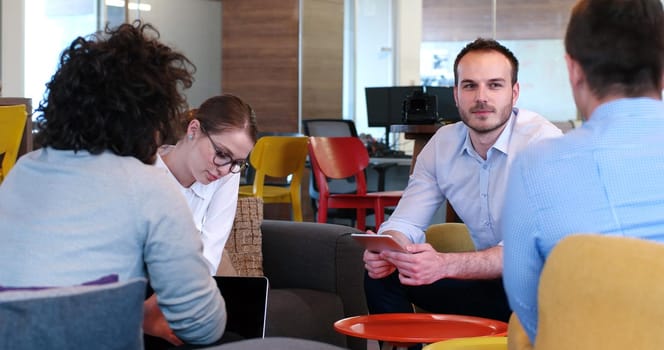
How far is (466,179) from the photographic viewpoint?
340cm

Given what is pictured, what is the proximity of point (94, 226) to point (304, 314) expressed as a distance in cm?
191

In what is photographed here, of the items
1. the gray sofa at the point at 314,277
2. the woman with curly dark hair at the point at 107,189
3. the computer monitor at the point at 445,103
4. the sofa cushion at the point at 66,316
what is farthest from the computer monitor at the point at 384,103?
the sofa cushion at the point at 66,316

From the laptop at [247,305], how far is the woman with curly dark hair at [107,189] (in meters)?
0.63

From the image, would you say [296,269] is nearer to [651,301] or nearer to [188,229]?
[188,229]

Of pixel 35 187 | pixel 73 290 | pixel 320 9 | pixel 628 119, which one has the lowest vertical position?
pixel 73 290

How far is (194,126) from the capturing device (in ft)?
9.93

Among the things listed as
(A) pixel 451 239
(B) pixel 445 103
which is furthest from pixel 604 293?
(B) pixel 445 103

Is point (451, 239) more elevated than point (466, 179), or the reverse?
point (466, 179)

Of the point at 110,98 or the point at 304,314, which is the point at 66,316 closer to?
the point at 110,98

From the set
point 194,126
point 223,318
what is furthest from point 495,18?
point 223,318

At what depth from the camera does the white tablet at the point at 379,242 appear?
9.30 feet

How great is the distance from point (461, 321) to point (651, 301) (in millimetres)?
1390

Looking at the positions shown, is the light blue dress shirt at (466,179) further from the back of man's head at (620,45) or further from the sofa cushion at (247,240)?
the back of man's head at (620,45)

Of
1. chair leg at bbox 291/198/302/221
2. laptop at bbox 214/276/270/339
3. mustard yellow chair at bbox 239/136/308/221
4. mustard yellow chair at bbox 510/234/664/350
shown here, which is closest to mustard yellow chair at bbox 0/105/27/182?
mustard yellow chair at bbox 239/136/308/221
